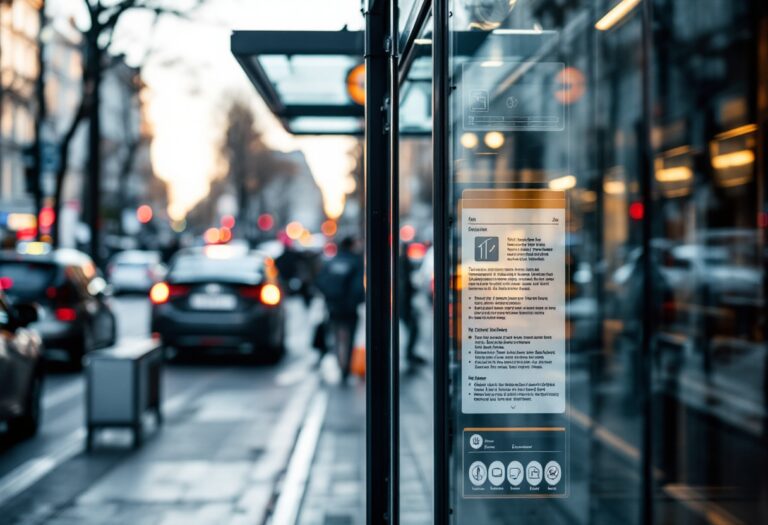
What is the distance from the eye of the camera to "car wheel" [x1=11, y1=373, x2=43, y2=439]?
923 centimetres

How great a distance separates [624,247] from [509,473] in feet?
69.3

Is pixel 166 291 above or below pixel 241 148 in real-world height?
below

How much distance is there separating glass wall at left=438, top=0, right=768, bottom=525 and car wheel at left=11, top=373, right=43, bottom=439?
4.71 meters

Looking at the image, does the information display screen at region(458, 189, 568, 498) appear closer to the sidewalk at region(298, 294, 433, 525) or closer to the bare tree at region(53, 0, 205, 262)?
the sidewalk at region(298, 294, 433, 525)

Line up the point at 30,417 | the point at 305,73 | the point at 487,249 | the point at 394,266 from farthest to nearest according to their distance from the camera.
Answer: the point at 30,417
the point at 305,73
the point at 394,266
the point at 487,249

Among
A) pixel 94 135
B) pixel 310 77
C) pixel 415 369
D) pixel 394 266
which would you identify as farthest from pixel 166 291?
pixel 394 266

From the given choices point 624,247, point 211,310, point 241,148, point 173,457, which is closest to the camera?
point 173,457

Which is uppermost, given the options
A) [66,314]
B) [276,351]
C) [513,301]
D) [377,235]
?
[377,235]

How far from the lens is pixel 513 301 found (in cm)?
361

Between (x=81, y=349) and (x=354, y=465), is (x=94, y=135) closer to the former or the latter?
(x=81, y=349)

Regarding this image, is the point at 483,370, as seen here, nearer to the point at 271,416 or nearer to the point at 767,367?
the point at 271,416

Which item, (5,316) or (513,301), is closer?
(513,301)

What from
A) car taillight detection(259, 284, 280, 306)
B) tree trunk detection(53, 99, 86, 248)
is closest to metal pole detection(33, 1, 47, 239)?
tree trunk detection(53, 99, 86, 248)

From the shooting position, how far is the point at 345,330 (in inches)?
521
